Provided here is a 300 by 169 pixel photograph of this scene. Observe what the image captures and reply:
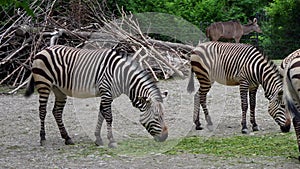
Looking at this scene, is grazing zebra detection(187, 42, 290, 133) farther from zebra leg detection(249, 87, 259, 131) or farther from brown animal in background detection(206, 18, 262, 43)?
brown animal in background detection(206, 18, 262, 43)

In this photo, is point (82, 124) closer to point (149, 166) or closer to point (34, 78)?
point (34, 78)

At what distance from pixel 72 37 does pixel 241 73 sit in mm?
6971

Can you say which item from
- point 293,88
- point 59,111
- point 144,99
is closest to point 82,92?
point 59,111

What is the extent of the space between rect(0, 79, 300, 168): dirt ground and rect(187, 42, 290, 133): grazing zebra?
49 centimetres

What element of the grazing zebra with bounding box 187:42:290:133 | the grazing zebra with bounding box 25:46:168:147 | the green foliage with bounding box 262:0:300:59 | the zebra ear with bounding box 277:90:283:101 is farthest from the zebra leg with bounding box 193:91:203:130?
the green foliage with bounding box 262:0:300:59

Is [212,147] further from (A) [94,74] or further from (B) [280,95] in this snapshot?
(A) [94,74]

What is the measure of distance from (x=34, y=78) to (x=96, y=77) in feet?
3.05

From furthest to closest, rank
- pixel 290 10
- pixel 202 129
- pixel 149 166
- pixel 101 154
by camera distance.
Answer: pixel 290 10, pixel 202 129, pixel 101 154, pixel 149 166

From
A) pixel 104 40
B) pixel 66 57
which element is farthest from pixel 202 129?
pixel 104 40

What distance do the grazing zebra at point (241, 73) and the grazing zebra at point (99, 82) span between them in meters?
1.61

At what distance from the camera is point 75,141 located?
27.9 feet

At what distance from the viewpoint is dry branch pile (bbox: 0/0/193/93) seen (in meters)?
14.5

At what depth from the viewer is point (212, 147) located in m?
7.83

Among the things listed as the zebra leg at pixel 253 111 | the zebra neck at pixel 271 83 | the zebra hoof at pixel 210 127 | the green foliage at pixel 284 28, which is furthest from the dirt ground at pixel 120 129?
the green foliage at pixel 284 28
